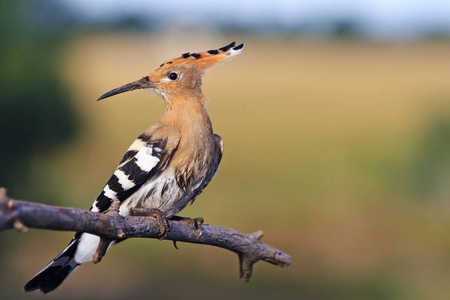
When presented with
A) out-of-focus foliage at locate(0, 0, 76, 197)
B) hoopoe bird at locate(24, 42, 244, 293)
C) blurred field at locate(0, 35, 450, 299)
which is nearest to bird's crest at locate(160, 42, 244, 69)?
hoopoe bird at locate(24, 42, 244, 293)

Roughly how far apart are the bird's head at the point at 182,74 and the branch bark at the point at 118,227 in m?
0.28

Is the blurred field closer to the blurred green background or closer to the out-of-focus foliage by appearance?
the blurred green background

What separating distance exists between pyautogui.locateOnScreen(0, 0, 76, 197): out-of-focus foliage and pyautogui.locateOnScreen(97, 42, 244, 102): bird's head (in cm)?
233

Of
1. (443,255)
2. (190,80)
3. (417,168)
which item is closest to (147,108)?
(417,168)

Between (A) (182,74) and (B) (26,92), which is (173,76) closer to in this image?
(A) (182,74)

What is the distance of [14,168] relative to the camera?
3551 mm

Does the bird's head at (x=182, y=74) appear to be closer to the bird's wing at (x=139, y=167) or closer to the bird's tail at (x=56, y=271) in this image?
the bird's wing at (x=139, y=167)

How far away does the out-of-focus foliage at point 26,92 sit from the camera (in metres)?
3.39

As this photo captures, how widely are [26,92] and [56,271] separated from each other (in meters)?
2.51

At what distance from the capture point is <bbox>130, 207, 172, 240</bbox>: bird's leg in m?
1.08

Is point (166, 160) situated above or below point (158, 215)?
above

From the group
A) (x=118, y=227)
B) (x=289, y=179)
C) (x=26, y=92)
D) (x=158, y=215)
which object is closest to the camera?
(x=118, y=227)

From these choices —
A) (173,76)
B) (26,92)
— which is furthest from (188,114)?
(26,92)

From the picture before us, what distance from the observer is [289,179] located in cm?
820
